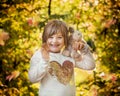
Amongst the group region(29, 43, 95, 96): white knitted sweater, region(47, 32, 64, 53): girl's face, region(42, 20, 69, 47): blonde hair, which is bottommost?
region(29, 43, 95, 96): white knitted sweater

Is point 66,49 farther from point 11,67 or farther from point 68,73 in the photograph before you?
point 11,67

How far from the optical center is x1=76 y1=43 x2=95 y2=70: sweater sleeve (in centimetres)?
162

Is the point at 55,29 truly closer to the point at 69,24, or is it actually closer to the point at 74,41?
the point at 74,41

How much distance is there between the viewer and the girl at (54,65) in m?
1.55

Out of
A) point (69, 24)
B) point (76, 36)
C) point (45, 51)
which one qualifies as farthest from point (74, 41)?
point (69, 24)

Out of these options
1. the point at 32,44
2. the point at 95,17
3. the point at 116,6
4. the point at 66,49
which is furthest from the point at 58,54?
the point at 116,6

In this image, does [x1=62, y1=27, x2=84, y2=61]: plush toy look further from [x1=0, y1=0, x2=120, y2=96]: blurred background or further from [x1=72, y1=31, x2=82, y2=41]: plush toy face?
[x1=0, y1=0, x2=120, y2=96]: blurred background

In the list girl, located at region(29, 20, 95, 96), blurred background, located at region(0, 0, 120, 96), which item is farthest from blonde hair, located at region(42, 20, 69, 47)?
blurred background, located at region(0, 0, 120, 96)

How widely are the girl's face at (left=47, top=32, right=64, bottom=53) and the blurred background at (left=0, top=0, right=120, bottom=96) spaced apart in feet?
0.92

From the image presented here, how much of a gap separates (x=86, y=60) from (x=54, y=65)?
157mm

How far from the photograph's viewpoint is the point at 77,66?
5.41 feet

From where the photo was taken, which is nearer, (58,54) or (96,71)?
(58,54)

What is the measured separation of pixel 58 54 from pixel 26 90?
407mm

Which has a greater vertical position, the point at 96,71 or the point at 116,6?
the point at 116,6
